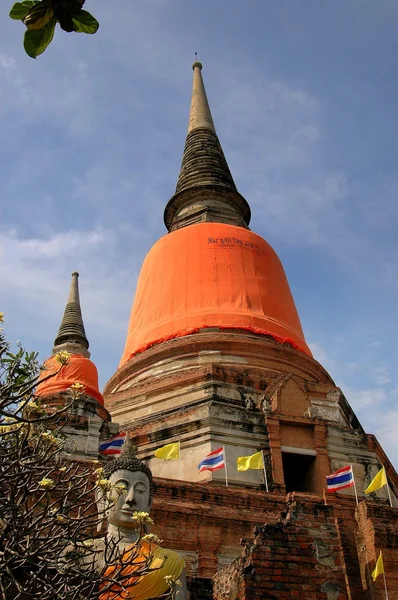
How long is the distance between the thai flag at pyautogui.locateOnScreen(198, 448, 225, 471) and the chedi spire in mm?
11769

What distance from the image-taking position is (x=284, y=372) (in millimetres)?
19297

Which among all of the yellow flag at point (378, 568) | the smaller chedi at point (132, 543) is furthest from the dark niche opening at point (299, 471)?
the smaller chedi at point (132, 543)

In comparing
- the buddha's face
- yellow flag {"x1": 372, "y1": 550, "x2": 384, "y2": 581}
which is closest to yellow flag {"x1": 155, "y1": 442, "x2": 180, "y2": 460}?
the buddha's face

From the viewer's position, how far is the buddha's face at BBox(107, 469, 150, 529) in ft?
26.5

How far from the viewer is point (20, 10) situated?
213 centimetres

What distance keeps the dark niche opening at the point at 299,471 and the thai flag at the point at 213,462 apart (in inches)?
96.1

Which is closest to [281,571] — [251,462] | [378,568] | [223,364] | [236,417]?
[378,568]

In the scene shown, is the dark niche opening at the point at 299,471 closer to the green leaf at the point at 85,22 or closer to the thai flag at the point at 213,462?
the thai flag at the point at 213,462

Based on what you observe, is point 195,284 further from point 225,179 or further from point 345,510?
point 345,510

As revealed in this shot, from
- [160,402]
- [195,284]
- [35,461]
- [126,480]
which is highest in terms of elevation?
[195,284]

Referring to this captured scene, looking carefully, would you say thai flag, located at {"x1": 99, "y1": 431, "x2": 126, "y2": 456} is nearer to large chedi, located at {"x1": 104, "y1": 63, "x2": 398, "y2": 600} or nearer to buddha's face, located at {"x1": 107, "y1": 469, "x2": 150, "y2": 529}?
large chedi, located at {"x1": 104, "y1": 63, "x2": 398, "y2": 600}

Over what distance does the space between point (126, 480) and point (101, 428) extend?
7417 mm

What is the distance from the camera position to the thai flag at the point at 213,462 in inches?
551

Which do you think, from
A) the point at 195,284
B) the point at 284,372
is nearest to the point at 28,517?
the point at 284,372
